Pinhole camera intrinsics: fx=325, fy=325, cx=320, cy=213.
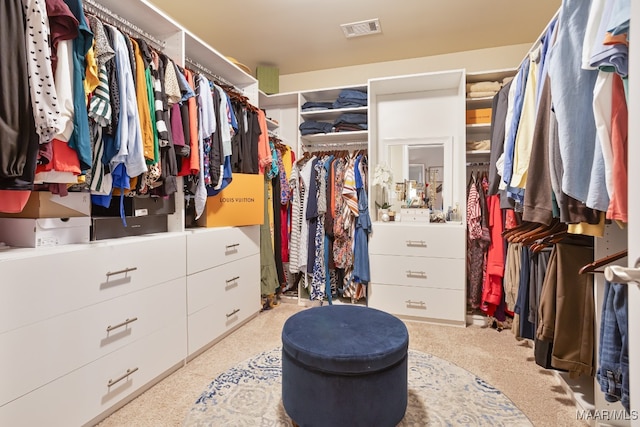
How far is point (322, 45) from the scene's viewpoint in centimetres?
291

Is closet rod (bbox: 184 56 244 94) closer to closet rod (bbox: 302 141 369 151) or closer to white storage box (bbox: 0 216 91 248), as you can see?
closet rod (bbox: 302 141 369 151)

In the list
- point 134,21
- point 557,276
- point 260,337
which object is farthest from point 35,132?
point 557,276

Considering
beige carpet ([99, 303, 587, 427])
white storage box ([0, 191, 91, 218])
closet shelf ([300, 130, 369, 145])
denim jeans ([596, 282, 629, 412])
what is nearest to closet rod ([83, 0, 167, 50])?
white storage box ([0, 191, 91, 218])

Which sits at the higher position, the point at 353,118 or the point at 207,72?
the point at 207,72

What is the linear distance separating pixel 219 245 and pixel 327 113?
1.65 meters

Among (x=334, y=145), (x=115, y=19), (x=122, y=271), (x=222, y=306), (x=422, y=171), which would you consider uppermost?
(x=115, y=19)

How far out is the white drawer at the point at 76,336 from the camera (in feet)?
3.70

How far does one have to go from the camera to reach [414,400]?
1.61 m

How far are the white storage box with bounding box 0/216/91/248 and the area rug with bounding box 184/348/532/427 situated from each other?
0.98 meters

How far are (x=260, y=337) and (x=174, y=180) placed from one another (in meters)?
1.25

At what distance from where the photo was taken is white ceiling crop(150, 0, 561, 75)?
7.66ft

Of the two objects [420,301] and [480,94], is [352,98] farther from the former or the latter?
[420,301]

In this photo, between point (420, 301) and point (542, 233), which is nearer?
point (542, 233)

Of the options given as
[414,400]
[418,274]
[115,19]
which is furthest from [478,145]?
[115,19]
